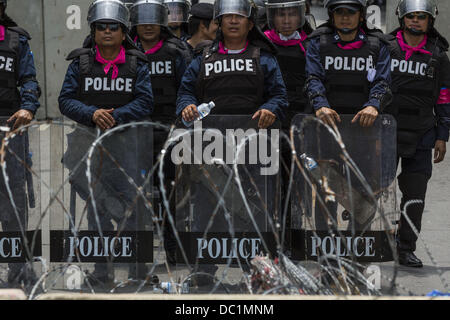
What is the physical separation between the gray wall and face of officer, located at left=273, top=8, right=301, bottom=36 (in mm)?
7069

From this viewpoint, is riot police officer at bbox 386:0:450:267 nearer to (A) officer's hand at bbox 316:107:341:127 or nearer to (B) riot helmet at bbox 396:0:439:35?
(B) riot helmet at bbox 396:0:439:35

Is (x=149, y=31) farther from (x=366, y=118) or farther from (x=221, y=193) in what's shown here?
(x=366, y=118)

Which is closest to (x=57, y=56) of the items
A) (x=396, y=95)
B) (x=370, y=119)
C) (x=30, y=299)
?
(x=396, y=95)

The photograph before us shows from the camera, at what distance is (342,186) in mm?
5910

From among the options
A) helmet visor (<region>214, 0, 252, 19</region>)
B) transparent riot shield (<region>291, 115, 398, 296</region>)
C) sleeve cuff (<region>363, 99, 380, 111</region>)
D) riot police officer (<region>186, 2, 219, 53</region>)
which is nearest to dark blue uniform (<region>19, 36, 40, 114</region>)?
helmet visor (<region>214, 0, 252, 19</region>)

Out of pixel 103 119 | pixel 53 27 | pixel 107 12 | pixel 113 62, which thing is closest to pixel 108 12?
pixel 107 12

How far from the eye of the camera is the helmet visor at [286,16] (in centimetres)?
703

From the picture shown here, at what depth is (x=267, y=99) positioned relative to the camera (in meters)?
6.41

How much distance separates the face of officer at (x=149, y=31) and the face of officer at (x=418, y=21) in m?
2.04

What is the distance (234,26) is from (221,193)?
49.5 inches

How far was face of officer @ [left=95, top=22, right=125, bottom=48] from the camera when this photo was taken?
6363 millimetres

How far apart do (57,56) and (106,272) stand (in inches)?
340

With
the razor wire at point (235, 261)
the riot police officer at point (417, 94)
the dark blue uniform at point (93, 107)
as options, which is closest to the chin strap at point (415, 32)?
the riot police officer at point (417, 94)
